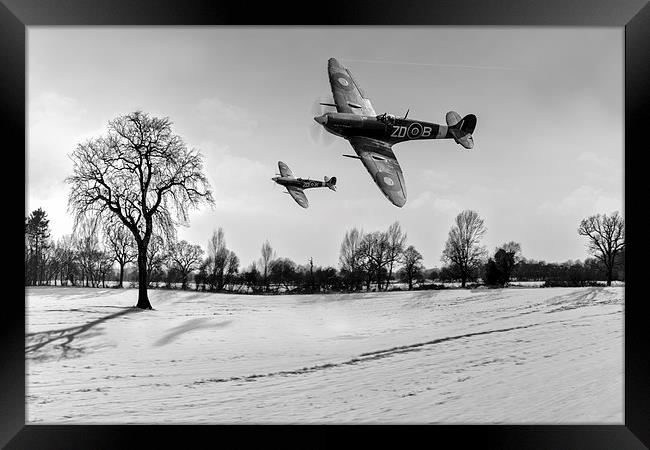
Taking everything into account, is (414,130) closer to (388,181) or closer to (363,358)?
(388,181)

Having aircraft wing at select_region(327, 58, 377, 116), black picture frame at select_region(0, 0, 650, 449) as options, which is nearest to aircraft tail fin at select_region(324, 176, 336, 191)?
aircraft wing at select_region(327, 58, 377, 116)

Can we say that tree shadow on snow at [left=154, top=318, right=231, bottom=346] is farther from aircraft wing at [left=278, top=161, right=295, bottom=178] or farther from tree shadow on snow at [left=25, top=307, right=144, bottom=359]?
aircraft wing at [left=278, top=161, right=295, bottom=178]

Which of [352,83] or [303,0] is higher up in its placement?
[303,0]

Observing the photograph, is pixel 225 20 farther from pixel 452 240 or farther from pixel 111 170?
pixel 452 240

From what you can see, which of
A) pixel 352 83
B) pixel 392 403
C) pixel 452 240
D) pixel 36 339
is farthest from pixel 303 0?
pixel 36 339

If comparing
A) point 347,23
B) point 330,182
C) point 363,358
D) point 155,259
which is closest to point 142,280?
point 155,259

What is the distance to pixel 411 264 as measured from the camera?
439 centimetres

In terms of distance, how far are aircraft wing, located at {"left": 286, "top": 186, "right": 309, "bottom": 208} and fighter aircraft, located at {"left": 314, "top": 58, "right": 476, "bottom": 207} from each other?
69cm

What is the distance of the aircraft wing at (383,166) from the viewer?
11.0 ft

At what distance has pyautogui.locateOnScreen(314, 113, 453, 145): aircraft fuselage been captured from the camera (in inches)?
144

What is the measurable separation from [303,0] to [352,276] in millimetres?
3019

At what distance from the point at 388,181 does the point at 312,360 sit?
2.07 metres
